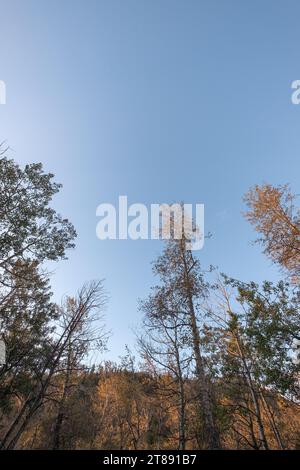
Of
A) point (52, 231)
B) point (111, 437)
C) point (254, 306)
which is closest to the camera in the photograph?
point (254, 306)

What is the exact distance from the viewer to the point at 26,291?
528 inches

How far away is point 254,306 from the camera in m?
8.74

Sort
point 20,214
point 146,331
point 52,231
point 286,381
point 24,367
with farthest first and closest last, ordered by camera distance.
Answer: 1. point 24,367
2. point 146,331
3. point 52,231
4. point 20,214
5. point 286,381

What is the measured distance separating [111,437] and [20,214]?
74.1 ft
